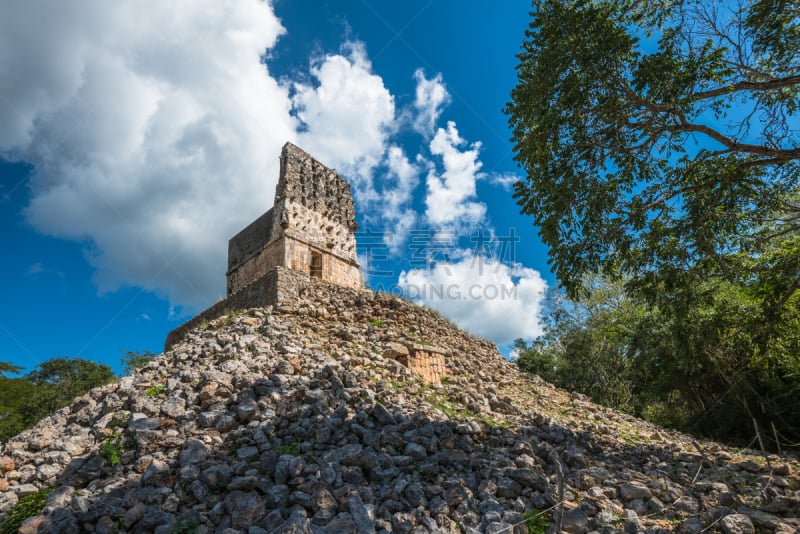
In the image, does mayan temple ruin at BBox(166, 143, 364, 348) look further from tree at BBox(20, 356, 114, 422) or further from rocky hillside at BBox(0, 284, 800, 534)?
tree at BBox(20, 356, 114, 422)

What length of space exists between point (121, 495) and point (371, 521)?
8.71ft

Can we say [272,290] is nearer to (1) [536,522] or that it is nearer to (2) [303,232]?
(2) [303,232]

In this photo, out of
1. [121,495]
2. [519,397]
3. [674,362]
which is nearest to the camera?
[121,495]

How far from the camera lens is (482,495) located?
436 centimetres

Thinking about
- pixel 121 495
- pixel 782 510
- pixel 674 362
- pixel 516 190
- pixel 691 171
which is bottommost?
pixel 782 510

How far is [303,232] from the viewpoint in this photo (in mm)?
13797

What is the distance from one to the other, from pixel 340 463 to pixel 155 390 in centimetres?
345

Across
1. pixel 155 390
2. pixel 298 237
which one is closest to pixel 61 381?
pixel 298 237

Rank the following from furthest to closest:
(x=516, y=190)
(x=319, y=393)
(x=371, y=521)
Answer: (x=516, y=190) < (x=319, y=393) < (x=371, y=521)

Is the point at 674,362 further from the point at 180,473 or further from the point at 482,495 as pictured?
the point at 180,473

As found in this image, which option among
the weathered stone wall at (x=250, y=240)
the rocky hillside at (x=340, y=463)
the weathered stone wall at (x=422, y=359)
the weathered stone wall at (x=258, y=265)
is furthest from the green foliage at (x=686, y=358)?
the weathered stone wall at (x=250, y=240)

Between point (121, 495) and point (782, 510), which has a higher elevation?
point (121, 495)

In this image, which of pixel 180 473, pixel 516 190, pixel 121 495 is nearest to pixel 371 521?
pixel 180 473

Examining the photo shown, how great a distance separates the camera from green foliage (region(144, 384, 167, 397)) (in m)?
6.07
